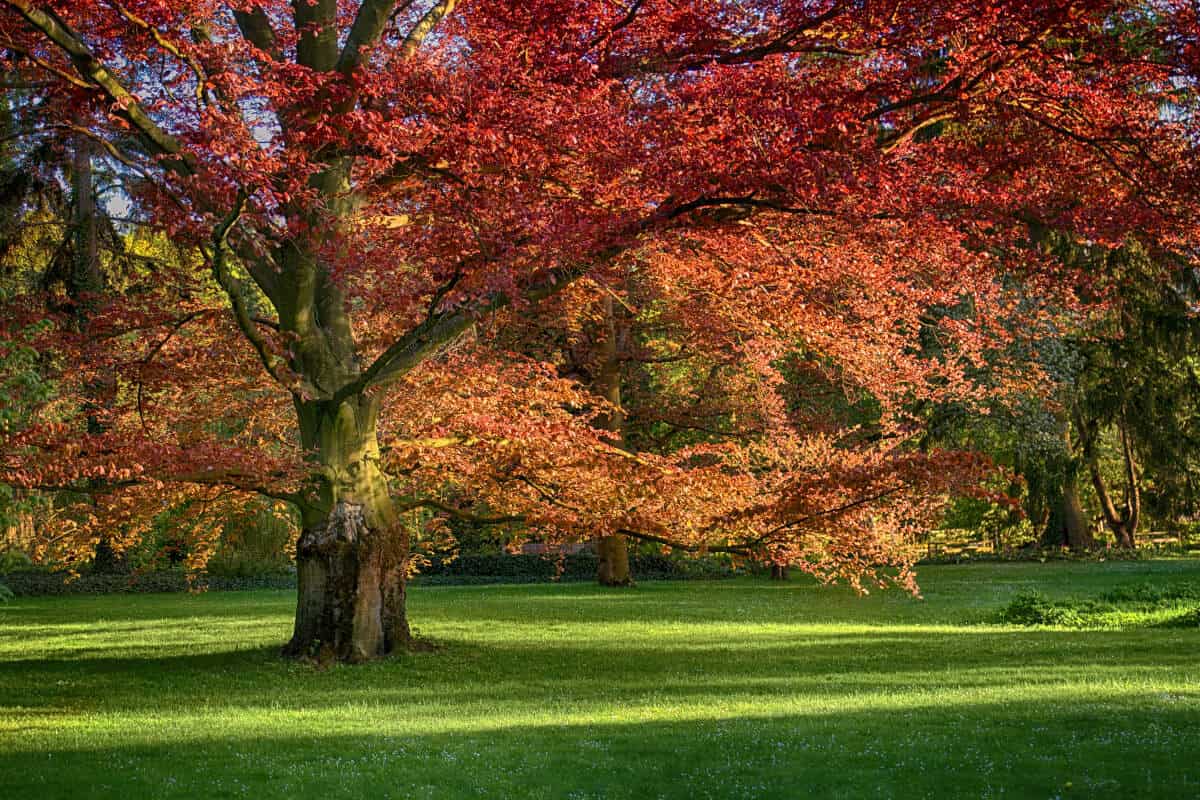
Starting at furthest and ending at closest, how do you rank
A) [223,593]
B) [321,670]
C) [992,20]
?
1. [223,593]
2. [321,670]
3. [992,20]

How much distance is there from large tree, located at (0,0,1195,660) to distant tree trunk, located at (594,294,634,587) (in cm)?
1083

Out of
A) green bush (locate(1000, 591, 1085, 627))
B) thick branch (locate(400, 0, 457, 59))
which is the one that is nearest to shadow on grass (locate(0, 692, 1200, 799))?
green bush (locate(1000, 591, 1085, 627))

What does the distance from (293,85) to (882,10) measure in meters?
5.55

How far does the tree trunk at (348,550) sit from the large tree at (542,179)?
4 centimetres

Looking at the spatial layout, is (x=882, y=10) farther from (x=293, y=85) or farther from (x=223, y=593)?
(x=223, y=593)

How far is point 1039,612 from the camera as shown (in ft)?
59.5

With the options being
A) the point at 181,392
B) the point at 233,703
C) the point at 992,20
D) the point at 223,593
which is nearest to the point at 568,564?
the point at 223,593

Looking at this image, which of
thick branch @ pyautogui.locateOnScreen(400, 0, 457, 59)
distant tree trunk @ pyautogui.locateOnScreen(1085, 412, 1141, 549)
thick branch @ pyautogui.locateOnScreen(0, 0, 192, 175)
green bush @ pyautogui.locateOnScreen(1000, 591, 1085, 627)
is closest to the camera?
thick branch @ pyautogui.locateOnScreen(0, 0, 192, 175)

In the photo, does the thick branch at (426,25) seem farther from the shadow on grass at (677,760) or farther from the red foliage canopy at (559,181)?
the shadow on grass at (677,760)

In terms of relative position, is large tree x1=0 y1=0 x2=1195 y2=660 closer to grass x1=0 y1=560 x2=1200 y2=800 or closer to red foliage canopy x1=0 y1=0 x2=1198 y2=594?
red foliage canopy x1=0 y1=0 x2=1198 y2=594

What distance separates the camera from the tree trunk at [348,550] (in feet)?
46.1

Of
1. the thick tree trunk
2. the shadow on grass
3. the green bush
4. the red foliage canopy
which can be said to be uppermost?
the red foliage canopy

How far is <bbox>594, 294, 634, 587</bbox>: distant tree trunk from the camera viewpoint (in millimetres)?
26594

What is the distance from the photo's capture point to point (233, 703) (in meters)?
11.6
